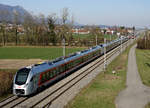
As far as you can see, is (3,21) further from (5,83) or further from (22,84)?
(22,84)

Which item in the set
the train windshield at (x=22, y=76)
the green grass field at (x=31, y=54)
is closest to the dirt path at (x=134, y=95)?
the train windshield at (x=22, y=76)

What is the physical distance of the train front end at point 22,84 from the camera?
19.0 m

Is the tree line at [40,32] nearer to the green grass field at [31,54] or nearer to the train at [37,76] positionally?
the green grass field at [31,54]

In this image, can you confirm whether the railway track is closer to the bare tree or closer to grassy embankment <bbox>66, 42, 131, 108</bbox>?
grassy embankment <bbox>66, 42, 131, 108</bbox>

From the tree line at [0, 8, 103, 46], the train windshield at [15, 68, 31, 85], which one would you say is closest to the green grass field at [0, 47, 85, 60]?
the tree line at [0, 8, 103, 46]

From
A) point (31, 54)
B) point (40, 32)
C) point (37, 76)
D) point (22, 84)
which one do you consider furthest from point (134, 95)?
point (40, 32)

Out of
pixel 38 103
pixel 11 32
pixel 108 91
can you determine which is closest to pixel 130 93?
pixel 108 91

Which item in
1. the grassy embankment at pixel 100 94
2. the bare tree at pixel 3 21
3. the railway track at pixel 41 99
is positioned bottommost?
the railway track at pixel 41 99

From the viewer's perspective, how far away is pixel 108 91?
22344mm

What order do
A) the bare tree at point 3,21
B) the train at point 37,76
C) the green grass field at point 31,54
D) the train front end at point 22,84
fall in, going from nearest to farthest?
1. the train front end at point 22,84
2. the train at point 37,76
3. the green grass field at point 31,54
4. the bare tree at point 3,21

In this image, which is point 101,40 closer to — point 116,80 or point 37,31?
point 37,31

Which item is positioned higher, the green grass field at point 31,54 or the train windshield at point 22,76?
the train windshield at point 22,76

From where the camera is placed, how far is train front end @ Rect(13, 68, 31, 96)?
1900cm

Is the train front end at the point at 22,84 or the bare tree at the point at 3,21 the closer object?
the train front end at the point at 22,84
